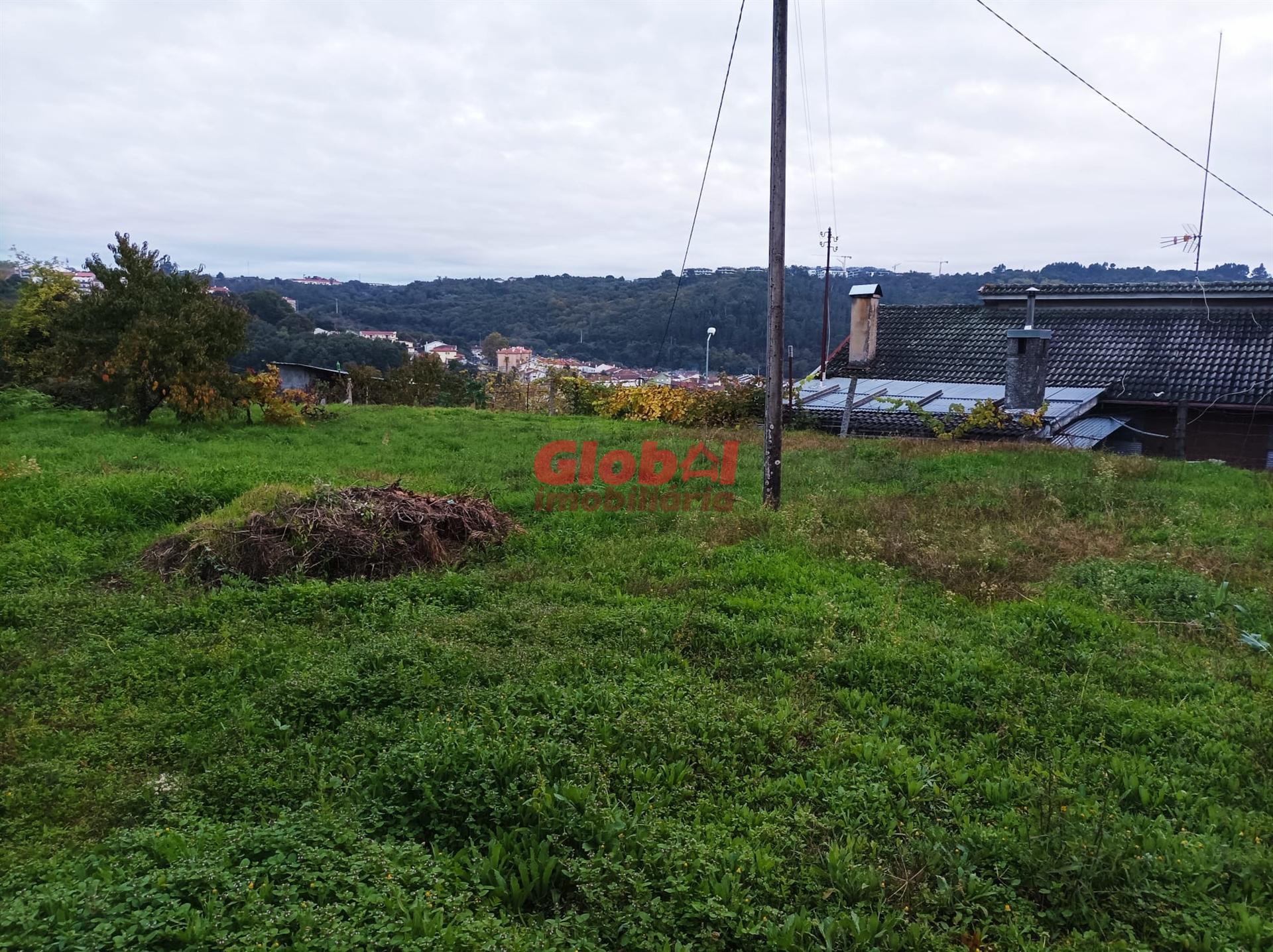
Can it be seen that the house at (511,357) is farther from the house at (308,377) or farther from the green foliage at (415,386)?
the house at (308,377)

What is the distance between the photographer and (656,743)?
4035 mm

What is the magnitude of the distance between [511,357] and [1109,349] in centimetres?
3272

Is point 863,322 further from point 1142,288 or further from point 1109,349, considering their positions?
point 1142,288

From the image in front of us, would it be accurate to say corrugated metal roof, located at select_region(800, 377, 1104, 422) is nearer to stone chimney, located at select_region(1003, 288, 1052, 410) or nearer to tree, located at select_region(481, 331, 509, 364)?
stone chimney, located at select_region(1003, 288, 1052, 410)

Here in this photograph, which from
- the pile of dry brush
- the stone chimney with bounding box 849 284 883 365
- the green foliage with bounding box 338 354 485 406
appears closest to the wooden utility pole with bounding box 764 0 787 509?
the pile of dry brush

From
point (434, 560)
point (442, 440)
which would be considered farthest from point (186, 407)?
point (434, 560)

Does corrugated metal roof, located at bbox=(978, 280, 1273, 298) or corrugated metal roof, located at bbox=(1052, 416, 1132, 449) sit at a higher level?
corrugated metal roof, located at bbox=(978, 280, 1273, 298)

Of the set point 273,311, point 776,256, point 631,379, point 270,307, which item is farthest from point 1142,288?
point 270,307

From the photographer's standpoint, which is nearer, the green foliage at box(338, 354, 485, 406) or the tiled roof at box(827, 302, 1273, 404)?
the tiled roof at box(827, 302, 1273, 404)

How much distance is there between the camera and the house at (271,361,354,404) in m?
26.8

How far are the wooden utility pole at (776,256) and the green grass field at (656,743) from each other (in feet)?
3.18

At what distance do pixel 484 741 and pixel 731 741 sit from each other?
51.3 inches

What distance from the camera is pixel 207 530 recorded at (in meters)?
7.01
